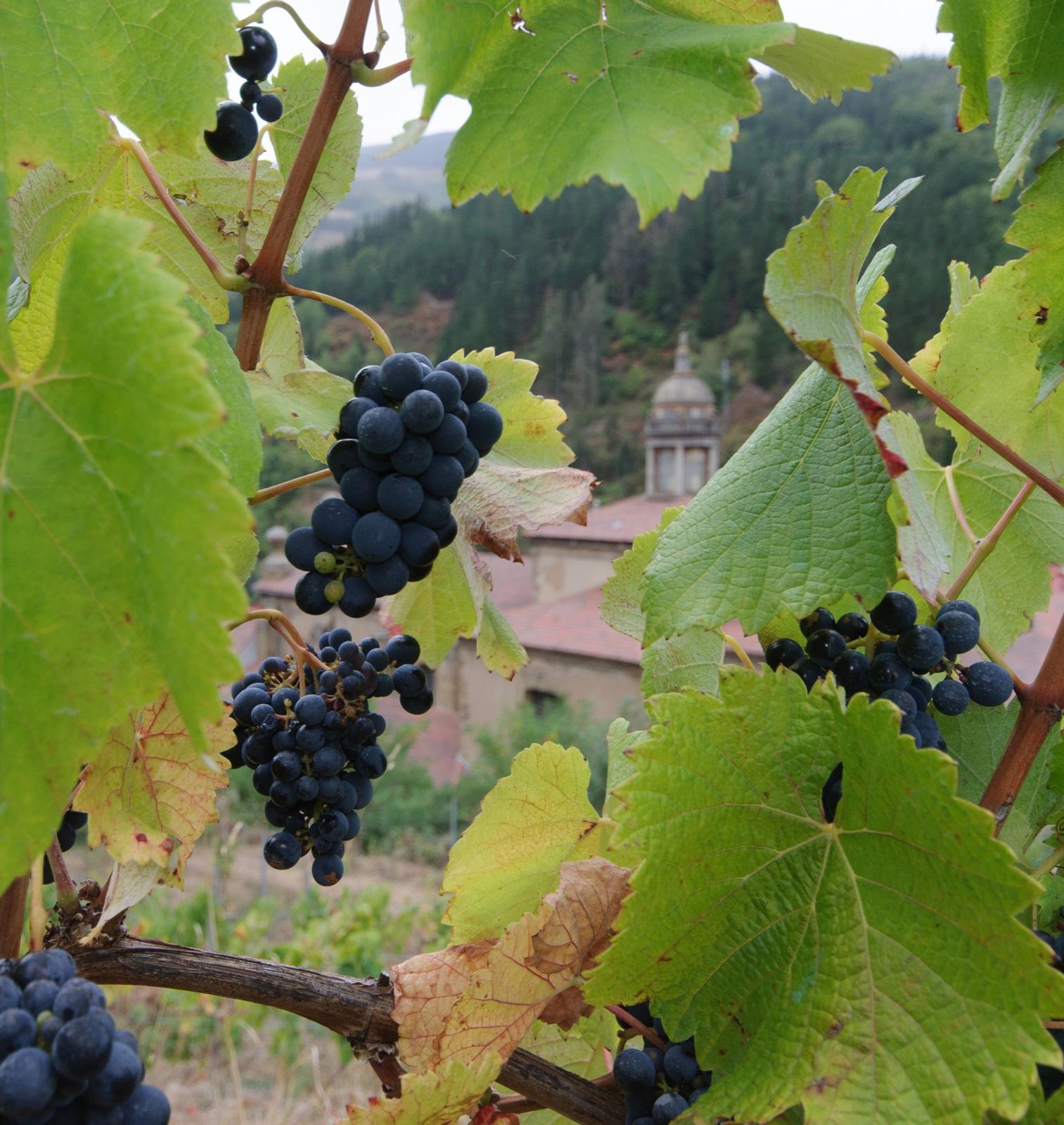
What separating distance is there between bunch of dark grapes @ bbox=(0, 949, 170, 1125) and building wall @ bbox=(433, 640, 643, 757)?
14.0 meters

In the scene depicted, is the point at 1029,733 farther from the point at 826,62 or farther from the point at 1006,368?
the point at 826,62

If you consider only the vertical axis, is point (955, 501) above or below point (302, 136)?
below

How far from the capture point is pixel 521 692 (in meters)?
17.3

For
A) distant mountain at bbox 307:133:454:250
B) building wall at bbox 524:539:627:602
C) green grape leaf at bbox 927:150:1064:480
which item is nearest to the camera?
green grape leaf at bbox 927:150:1064:480

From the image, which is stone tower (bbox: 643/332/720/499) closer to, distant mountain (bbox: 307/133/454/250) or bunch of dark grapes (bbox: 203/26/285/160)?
bunch of dark grapes (bbox: 203/26/285/160)

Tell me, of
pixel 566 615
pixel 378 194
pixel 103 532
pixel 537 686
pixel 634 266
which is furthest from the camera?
pixel 378 194

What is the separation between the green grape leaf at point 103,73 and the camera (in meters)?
0.52

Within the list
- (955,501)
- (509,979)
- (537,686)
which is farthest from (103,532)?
(537,686)

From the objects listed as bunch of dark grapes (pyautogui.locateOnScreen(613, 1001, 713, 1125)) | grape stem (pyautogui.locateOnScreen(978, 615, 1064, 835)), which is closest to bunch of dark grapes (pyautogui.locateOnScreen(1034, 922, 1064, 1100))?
grape stem (pyautogui.locateOnScreen(978, 615, 1064, 835))

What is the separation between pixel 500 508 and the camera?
670 mm

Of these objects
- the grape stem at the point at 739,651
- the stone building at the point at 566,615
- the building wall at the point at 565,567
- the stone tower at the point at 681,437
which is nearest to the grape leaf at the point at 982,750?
the grape stem at the point at 739,651

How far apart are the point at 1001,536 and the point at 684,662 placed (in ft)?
0.91

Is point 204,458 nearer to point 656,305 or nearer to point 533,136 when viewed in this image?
point 533,136

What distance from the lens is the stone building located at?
16.2 meters
